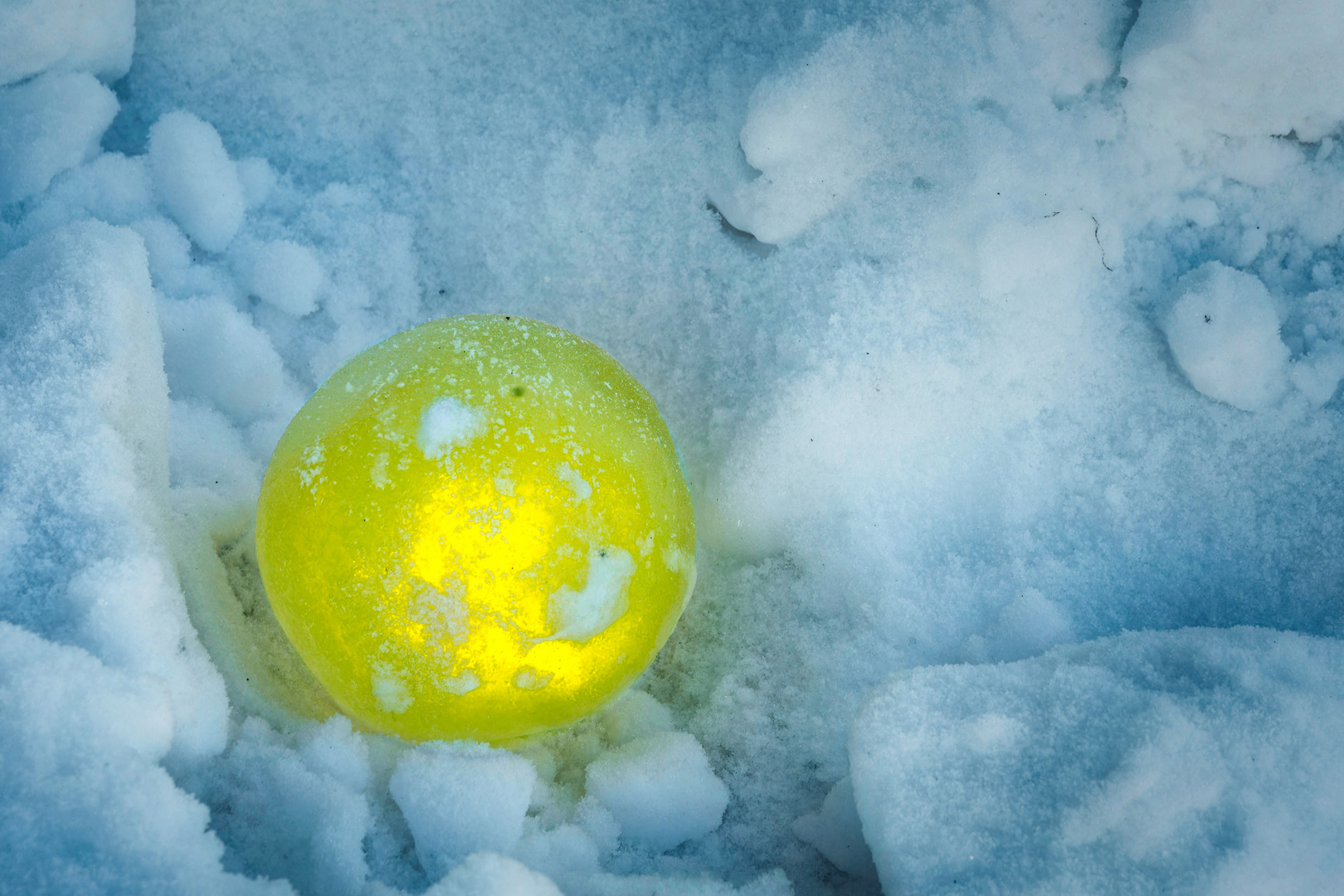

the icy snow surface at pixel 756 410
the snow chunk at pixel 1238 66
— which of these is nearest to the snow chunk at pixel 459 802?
the icy snow surface at pixel 756 410

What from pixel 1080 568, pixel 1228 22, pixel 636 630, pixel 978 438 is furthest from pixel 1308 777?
pixel 1228 22

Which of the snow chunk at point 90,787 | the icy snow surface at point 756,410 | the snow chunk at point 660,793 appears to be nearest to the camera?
the snow chunk at point 90,787

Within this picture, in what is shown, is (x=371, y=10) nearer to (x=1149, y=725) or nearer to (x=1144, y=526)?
(x=1144, y=526)

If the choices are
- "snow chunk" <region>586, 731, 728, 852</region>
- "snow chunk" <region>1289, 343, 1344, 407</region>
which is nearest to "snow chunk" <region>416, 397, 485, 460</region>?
"snow chunk" <region>586, 731, 728, 852</region>

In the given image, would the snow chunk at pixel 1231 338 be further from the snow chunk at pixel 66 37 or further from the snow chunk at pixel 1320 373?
the snow chunk at pixel 66 37

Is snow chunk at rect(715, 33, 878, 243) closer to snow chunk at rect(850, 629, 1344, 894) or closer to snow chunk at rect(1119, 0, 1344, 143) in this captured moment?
snow chunk at rect(1119, 0, 1344, 143)
